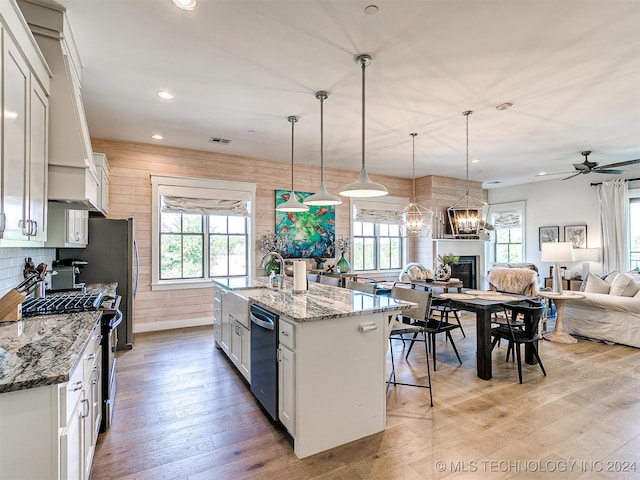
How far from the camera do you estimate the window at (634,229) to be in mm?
6859

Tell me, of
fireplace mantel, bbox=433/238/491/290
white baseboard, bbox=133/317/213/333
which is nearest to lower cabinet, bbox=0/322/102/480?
white baseboard, bbox=133/317/213/333

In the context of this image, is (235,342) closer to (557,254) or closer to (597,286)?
(557,254)

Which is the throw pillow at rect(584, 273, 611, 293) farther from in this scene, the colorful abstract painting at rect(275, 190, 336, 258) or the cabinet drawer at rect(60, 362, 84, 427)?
the cabinet drawer at rect(60, 362, 84, 427)

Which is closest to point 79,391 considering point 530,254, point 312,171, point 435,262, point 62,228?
point 62,228

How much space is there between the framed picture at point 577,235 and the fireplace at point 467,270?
6.72 ft

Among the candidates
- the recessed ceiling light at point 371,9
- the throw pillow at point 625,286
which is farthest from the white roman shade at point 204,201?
the throw pillow at point 625,286

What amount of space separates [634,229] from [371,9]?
772 cm

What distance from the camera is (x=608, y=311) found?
4.75 metres

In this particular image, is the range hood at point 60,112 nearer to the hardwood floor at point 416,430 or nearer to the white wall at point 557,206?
the hardwood floor at point 416,430

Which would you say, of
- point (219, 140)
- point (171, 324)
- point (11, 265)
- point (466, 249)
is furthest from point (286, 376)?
point (466, 249)

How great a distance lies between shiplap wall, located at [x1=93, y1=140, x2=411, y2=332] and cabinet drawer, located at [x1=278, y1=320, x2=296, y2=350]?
381 cm

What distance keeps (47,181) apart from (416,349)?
418 centimetres

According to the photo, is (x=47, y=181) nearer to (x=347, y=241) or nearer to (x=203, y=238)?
(x=203, y=238)

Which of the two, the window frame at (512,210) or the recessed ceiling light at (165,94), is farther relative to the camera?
the window frame at (512,210)
